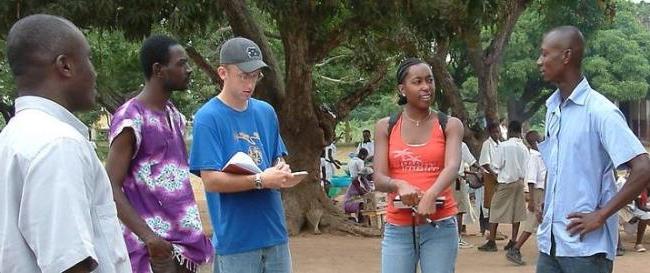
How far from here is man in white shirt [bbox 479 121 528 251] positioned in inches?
420

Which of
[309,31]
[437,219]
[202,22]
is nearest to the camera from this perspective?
[437,219]

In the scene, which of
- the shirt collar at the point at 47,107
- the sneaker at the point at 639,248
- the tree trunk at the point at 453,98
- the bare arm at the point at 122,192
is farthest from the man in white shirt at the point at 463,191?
the shirt collar at the point at 47,107

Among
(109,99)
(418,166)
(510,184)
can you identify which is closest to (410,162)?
(418,166)

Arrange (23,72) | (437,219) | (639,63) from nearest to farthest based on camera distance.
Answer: (23,72), (437,219), (639,63)

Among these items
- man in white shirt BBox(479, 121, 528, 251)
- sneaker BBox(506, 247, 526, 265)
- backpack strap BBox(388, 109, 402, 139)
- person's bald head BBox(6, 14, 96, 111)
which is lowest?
sneaker BBox(506, 247, 526, 265)

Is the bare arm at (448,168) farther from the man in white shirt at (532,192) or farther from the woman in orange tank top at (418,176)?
the man in white shirt at (532,192)

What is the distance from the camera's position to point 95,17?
970 cm

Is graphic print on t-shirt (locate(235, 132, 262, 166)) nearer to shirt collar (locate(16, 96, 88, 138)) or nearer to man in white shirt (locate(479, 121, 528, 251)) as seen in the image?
shirt collar (locate(16, 96, 88, 138))

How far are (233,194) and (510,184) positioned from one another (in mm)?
7310

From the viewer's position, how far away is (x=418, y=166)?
4.30 metres

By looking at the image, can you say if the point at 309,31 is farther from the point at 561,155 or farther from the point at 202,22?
the point at 561,155

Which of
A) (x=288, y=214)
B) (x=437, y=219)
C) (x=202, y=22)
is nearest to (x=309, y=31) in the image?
(x=202, y=22)

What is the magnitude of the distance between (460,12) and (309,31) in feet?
6.89

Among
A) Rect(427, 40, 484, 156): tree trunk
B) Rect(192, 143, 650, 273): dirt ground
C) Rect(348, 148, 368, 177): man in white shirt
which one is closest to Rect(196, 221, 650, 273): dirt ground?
Rect(192, 143, 650, 273): dirt ground
